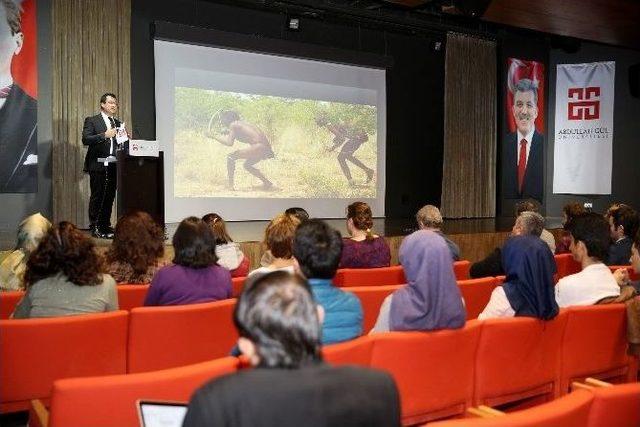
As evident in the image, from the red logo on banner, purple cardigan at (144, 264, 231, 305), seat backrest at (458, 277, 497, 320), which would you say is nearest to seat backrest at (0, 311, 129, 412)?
purple cardigan at (144, 264, 231, 305)

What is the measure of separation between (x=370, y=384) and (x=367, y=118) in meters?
9.40

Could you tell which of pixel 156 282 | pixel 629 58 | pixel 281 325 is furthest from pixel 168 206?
pixel 629 58

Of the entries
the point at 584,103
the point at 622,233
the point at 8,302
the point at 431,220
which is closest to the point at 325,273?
the point at 8,302

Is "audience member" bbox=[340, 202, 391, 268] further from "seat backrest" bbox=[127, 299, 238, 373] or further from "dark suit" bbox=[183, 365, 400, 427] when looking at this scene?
"dark suit" bbox=[183, 365, 400, 427]

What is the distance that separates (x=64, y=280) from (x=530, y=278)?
1.98 metres

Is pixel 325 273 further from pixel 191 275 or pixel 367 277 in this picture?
pixel 367 277

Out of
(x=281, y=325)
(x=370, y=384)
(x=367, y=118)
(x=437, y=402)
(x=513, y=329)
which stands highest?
(x=367, y=118)

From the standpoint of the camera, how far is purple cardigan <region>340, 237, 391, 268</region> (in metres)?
4.63

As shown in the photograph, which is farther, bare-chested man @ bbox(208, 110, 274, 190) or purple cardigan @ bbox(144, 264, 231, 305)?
bare-chested man @ bbox(208, 110, 274, 190)

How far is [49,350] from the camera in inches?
95.1

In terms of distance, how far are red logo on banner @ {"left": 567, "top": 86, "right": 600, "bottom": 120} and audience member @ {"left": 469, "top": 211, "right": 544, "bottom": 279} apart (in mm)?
8697

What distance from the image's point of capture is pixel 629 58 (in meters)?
12.1

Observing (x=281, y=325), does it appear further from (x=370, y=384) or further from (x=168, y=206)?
(x=168, y=206)

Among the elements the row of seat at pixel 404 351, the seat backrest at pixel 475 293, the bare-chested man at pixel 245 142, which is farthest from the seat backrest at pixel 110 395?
the bare-chested man at pixel 245 142
